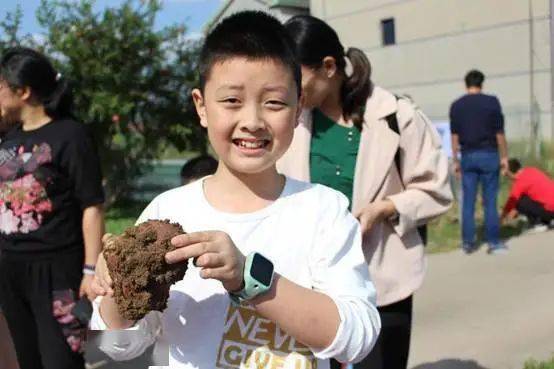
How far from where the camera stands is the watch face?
4.85 feet

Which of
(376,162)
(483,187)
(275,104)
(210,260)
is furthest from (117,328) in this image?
(483,187)

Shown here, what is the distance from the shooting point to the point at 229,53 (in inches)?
67.3

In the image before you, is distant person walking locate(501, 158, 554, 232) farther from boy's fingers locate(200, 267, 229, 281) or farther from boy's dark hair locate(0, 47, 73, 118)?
boy's fingers locate(200, 267, 229, 281)

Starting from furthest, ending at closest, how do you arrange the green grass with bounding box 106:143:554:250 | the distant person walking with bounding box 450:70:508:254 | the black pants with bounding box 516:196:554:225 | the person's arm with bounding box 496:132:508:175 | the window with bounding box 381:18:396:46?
the window with bounding box 381:18:396:46 → the black pants with bounding box 516:196:554:225 → the green grass with bounding box 106:143:554:250 → the person's arm with bounding box 496:132:508:175 → the distant person walking with bounding box 450:70:508:254

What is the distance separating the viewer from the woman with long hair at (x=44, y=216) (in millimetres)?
3373

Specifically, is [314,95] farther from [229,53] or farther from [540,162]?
[540,162]

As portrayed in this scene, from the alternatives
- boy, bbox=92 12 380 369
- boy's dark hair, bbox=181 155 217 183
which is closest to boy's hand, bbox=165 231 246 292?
boy, bbox=92 12 380 369

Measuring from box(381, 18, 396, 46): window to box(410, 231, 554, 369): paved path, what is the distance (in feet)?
54.4

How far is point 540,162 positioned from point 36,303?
601 inches

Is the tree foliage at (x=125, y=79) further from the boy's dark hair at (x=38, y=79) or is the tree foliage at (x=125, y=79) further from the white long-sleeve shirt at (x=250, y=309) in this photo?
the white long-sleeve shirt at (x=250, y=309)

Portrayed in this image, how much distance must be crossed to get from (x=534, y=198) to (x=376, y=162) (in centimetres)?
722

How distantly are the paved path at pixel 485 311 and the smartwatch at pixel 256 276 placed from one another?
11.6 feet

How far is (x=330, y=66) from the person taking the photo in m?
2.82

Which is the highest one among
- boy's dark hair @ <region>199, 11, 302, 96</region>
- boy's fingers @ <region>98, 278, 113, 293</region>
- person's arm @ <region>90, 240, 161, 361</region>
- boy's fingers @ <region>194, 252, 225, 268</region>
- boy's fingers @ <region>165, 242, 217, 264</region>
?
boy's dark hair @ <region>199, 11, 302, 96</region>
